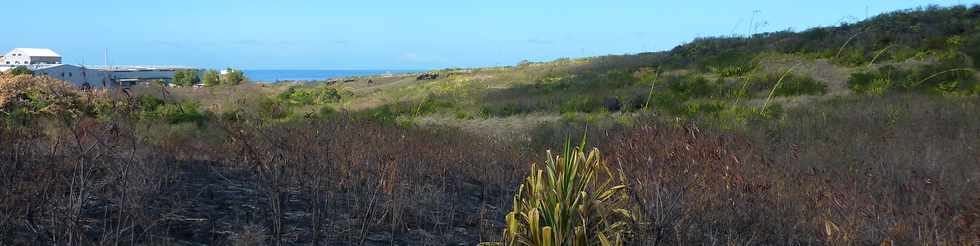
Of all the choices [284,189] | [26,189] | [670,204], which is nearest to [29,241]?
[26,189]

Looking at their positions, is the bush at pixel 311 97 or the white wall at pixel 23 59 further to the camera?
the white wall at pixel 23 59

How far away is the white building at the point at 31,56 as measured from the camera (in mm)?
87188

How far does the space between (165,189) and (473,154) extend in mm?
4336

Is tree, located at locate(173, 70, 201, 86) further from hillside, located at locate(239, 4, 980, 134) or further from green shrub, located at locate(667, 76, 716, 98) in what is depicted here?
green shrub, located at locate(667, 76, 716, 98)

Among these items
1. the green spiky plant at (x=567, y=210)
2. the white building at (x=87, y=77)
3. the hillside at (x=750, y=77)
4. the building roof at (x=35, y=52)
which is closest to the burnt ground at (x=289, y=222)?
the green spiky plant at (x=567, y=210)

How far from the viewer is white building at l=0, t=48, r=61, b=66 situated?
87.2 metres

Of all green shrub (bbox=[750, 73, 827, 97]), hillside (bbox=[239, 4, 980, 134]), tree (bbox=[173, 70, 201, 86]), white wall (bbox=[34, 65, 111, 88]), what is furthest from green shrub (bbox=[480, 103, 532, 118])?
tree (bbox=[173, 70, 201, 86])

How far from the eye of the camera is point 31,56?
9006cm

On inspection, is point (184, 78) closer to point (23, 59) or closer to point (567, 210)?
point (23, 59)

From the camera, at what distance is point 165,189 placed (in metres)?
6.88

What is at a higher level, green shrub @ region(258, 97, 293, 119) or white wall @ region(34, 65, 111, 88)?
white wall @ region(34, 65, 111, 88)

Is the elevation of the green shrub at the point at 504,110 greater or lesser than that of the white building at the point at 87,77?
lesser

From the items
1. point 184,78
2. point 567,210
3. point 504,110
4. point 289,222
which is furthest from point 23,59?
point 567,210

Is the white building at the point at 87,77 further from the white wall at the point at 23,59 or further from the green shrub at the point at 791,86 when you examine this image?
the white wall at the point at 23,59
